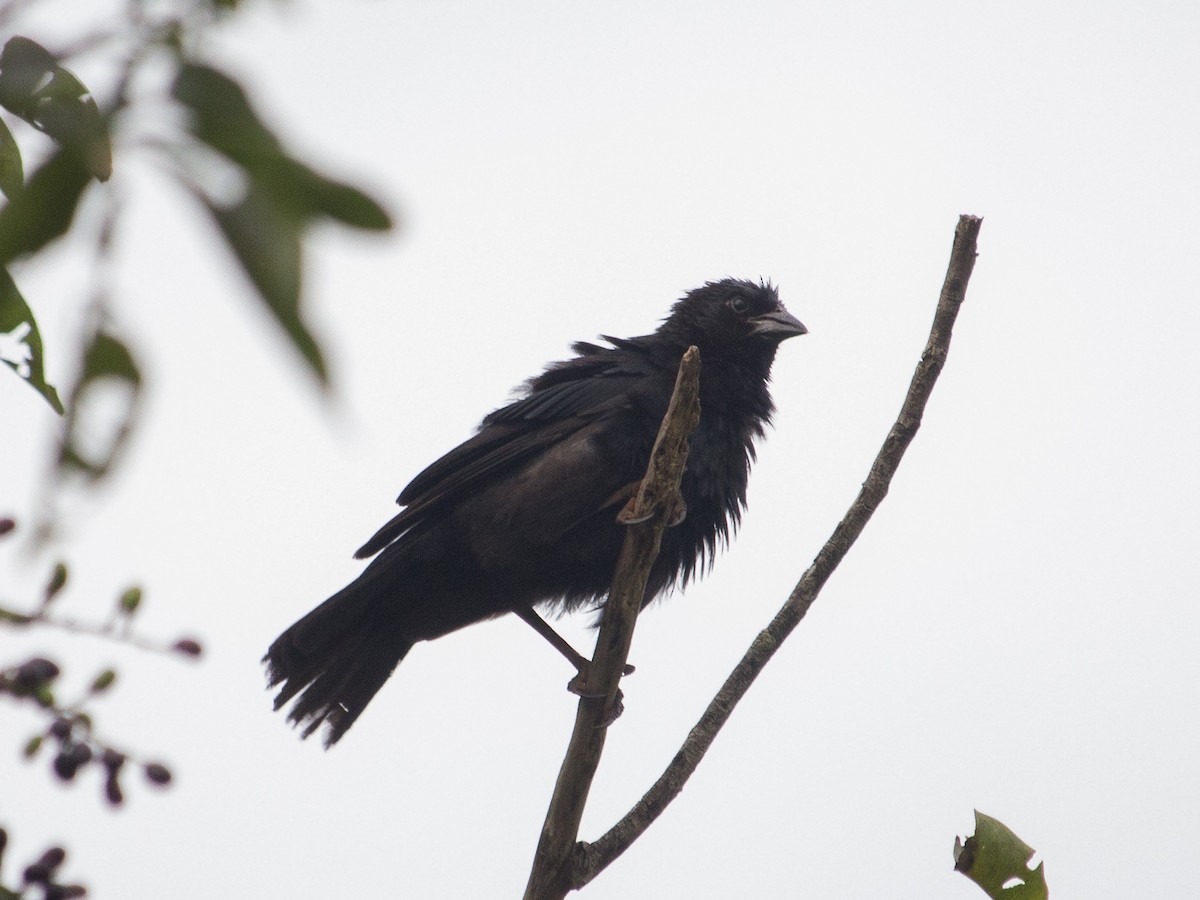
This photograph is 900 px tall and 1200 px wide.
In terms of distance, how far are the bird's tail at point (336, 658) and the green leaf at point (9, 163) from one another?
3618 mm

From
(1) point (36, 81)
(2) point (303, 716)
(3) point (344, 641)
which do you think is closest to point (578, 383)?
(3) point (344, 641)

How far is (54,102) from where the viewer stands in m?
0.85

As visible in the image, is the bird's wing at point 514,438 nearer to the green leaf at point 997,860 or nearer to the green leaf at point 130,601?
the green leaf at point 997,860

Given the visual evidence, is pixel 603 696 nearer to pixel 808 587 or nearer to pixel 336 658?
pixel 808 587

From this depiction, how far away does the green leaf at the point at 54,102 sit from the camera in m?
0.77

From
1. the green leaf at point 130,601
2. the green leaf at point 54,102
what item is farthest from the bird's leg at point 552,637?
the green leaf at point 54,102

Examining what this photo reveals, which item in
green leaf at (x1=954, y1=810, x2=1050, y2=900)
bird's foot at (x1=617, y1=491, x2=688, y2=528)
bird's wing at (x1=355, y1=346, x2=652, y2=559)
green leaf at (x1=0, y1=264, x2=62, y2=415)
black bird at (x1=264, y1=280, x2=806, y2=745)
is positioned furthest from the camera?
bird's wing at (x1=355, y1=346, x2=652, y2=559)

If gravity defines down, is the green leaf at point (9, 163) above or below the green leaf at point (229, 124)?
above

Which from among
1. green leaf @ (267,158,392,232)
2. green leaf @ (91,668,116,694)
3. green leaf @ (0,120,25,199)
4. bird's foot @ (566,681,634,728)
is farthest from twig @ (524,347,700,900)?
green leaf @ (267,158,392,232)

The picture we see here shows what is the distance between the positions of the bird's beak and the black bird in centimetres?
47

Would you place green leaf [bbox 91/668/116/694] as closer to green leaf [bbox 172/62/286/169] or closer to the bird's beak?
green leaf [bbox 172/62/286/169]

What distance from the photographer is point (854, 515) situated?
3756 mm

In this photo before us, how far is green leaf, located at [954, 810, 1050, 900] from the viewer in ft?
9.41

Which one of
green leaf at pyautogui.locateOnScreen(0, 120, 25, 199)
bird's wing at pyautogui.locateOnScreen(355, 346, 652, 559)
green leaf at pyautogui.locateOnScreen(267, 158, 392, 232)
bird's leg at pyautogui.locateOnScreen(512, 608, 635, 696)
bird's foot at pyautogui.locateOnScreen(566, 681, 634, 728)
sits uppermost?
bird's wing at pyautogui.locateOnScreen(355, 346, 652, 559)
